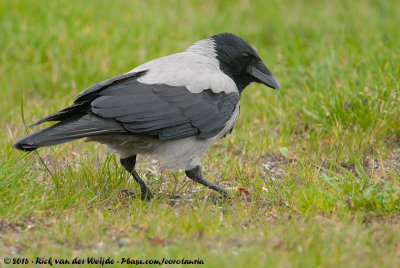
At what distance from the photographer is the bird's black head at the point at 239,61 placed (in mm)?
5582

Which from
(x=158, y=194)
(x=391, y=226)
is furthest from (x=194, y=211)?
(x=391, y=226)

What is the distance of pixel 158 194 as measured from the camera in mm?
5117

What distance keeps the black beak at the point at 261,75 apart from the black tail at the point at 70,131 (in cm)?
163

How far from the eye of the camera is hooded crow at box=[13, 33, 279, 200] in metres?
4.57

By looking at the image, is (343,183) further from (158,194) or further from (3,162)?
(3,162)

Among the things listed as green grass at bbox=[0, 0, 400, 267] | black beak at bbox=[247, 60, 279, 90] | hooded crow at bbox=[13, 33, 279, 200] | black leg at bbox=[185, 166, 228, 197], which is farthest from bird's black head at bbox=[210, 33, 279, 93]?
black leg at bbox=[185, 166, 228, 197]

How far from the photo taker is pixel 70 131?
4.48 m

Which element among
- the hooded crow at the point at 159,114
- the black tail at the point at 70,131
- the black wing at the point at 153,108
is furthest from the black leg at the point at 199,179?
the black tail at the point at 70,131

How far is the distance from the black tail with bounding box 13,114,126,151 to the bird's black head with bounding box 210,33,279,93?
1.47 metres

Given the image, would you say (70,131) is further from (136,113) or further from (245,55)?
(245,55)

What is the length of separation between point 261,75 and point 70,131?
6.80 ft

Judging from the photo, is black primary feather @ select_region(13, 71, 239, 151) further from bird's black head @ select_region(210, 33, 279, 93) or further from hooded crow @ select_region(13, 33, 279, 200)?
bird's black head @ select_region(210, 33, 279, 93)

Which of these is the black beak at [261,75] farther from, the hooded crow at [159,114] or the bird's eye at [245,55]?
the hooded crow at [159,114]

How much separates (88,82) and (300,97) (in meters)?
2.85
